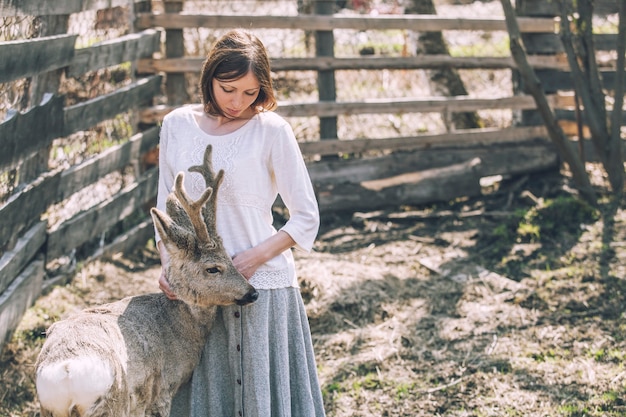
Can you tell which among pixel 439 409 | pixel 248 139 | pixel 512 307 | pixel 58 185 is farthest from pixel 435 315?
pixel 248 139

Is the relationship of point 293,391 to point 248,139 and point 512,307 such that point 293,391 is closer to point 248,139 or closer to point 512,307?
point 248,139

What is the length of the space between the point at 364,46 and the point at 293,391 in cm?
780

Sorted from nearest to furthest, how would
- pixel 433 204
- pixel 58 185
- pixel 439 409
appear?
pixel 439 409 < pixel 58 185 < pixel 433 204

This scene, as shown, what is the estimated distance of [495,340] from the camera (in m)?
5.56

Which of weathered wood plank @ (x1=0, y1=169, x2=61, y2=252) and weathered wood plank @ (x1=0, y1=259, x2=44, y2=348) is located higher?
weathered wood plank @ (x1=0, y1=169, x2=61, y2=252)

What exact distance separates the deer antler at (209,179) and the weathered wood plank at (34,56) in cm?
173

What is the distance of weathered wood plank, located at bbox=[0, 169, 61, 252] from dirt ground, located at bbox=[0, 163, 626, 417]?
583 mm

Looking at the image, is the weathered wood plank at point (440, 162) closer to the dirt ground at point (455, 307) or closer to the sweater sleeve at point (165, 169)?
the dirt ground at point (455, 307)

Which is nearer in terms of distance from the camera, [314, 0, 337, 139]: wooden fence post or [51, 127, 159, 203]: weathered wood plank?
[51, 127, 159, 203]: weathered wood plank

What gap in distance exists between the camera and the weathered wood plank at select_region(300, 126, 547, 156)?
27.1 ft

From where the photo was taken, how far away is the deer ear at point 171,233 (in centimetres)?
327

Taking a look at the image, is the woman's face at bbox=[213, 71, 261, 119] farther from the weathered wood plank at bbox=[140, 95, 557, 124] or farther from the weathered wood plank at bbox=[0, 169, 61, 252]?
the weathered wood plank at bbox=[140, 95, 557, 124]

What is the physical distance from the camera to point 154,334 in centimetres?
345

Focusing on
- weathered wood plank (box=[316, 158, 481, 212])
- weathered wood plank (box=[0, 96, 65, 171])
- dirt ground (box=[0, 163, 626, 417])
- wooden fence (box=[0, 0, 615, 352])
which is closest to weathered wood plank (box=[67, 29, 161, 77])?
wooden fence (box=[0, 0, 615, 352])
